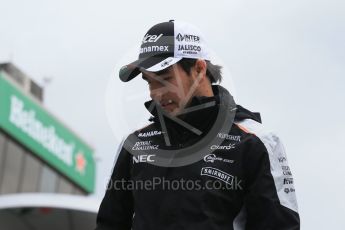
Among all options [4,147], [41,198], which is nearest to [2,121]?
[4,147]

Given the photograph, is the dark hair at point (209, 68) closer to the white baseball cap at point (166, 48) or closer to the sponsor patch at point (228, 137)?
the white baseball cap at point (166, 48)

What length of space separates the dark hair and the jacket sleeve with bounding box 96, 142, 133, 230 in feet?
1.41

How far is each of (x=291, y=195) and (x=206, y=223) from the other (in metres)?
0.37

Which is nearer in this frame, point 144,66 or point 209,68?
point 144,66

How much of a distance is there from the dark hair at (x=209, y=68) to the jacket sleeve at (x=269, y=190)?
38cm

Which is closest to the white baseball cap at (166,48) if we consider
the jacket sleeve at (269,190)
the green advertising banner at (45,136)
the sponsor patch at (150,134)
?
the sponsor patch at (150,134)

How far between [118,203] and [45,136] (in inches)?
1390

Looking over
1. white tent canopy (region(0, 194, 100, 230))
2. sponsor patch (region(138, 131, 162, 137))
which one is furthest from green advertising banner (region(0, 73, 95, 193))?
sponsor patch (region(138, 131, 162, 137))

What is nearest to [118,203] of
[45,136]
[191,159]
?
[191,159]

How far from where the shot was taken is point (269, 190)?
301 cm

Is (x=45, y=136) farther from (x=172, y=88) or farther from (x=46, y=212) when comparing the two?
(x=172, y=88)

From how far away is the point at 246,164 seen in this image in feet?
10.1

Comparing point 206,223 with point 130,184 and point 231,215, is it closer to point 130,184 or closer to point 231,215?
point 231,215

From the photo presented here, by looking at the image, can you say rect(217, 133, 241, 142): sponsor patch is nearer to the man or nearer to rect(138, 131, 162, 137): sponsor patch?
the man
